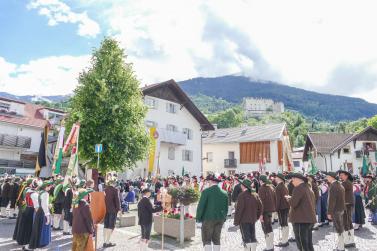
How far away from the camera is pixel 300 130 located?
11431 cm

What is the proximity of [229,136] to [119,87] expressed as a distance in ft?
99.1

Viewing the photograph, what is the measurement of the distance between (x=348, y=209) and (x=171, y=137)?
1109 inches

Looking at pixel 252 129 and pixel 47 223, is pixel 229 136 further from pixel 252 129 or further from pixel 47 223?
pixel 47 223

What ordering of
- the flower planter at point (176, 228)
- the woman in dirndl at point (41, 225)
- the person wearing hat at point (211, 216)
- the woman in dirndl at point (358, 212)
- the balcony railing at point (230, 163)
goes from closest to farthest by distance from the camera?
the person wearing hat at point (211, 216) → the woman in dirndl at point (41, 225) → the flower planter at point (176, 228) → the woman in dirndl at point (358, 212) → the balcony railing at point (230, 163)

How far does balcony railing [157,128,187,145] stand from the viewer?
36438mm

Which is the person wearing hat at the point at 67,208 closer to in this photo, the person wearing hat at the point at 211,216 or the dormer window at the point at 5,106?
the person wearing hat at the point at 211,216

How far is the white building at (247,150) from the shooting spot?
45750mm

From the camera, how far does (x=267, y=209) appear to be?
A: 31.0 ft

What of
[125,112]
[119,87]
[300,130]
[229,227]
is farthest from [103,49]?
[300,130]

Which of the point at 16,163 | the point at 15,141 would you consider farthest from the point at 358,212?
the point at 16,163

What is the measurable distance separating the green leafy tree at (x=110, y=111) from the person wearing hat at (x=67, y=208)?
9.39 m

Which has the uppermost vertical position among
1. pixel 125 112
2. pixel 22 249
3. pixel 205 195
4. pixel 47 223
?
pixel 125 112

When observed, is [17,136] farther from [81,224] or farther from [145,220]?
[81,224]

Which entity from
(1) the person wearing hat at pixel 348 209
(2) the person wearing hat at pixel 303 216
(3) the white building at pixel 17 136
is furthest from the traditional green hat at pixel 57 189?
(3) the white building at pixel 17 136
